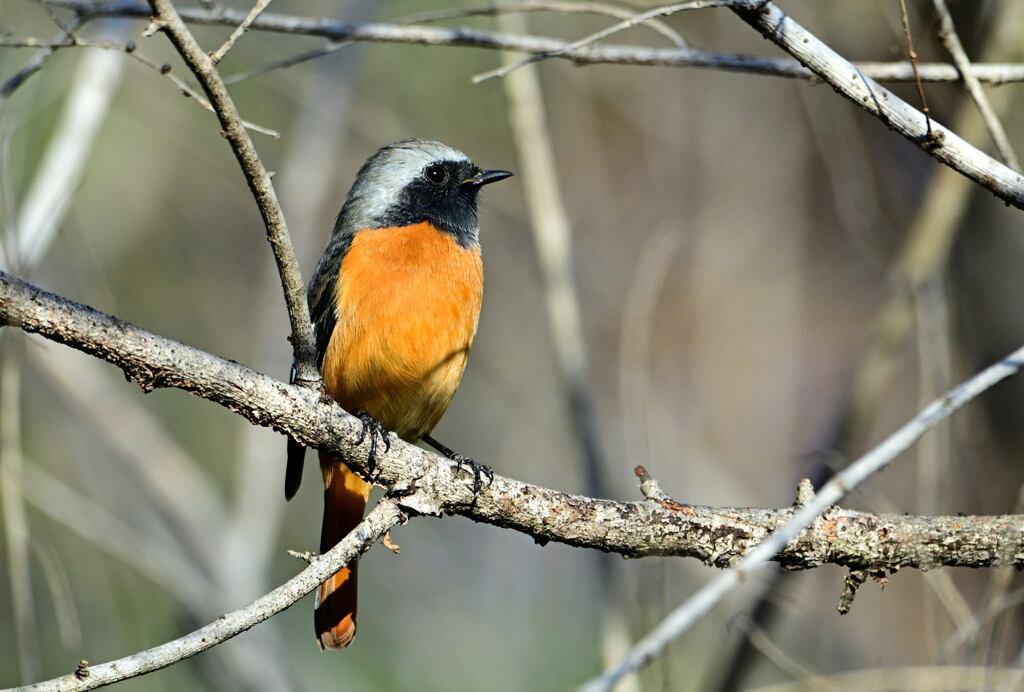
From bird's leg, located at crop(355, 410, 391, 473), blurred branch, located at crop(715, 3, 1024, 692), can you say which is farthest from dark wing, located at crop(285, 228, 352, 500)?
blurred branch, located at crop(715, 3, 1024, 692)

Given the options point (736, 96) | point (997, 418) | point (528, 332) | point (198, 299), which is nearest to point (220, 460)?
point (198, 299)

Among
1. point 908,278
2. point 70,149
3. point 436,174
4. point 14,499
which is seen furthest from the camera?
point 908,278

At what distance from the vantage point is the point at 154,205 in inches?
285

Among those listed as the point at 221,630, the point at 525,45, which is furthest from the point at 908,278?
the point at 221,630

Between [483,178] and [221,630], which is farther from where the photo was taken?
[483,178]

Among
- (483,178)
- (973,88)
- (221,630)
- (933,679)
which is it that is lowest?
(221,630)

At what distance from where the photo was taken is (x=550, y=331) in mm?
5566

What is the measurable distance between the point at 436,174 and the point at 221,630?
2.83 m

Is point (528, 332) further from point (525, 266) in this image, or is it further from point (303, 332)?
point (303, 332)

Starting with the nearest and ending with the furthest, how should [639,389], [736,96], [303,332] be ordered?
[303,332]
[639,389]
[736,96]

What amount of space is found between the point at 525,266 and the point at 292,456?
310 centimetres

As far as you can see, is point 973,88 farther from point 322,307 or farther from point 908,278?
point 322,307

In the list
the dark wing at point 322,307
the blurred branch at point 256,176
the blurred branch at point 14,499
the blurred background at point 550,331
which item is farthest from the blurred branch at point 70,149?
the blurred branch at point 256,176

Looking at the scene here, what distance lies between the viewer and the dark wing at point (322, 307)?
4078mm
